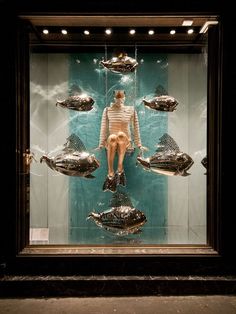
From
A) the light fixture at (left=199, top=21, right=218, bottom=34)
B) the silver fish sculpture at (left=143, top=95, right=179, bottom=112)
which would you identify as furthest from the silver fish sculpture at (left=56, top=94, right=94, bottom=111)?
the light fixture at (left=199, top=21, right=218, bottom=34)

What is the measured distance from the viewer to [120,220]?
301cm

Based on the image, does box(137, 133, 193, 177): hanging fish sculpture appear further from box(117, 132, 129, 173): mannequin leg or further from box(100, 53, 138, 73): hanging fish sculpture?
box(100, 53, 138, 73): hanging fish sculpture

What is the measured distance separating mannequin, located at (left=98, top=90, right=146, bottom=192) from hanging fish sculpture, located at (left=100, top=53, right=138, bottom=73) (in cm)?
21

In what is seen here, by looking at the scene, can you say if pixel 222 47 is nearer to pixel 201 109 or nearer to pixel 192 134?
pixel 201 109

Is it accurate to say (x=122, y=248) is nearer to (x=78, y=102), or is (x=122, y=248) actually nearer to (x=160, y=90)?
(x=78, y=102)

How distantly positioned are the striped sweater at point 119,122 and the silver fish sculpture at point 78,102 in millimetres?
173

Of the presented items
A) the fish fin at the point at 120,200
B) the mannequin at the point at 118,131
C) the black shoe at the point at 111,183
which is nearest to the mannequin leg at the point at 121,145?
the mannequin at the point at 118,131

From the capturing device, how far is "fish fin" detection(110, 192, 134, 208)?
331 cm

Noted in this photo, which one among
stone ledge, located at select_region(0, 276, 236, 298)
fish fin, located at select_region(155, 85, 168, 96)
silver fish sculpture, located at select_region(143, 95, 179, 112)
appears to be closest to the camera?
stone ledge, located at select_region(0, 276, 236, 298)

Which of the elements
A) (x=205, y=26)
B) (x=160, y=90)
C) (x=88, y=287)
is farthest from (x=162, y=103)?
(x=88, y=287)

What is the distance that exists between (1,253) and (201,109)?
2.21m

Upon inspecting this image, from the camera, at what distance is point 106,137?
3301 millimetres

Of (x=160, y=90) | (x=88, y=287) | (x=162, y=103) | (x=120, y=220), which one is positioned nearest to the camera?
(x=88, y=287)

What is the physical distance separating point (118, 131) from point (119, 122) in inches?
3.4
